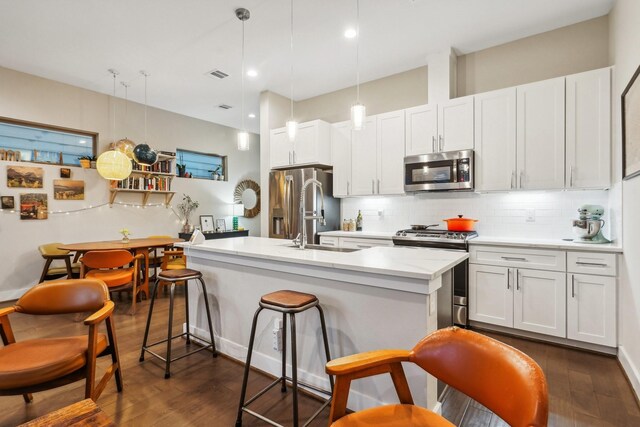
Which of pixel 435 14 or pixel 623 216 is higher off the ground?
pixel 435 14

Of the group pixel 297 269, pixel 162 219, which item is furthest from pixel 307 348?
pixel 162 219

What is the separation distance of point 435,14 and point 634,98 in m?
1.82

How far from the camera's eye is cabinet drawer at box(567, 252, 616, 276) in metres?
2.67

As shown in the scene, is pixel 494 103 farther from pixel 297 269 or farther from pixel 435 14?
pixel 297 269

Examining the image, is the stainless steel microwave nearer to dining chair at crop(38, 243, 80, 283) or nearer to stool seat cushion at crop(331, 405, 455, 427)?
stool seat cushion at crop(331, 405, 455, 427)

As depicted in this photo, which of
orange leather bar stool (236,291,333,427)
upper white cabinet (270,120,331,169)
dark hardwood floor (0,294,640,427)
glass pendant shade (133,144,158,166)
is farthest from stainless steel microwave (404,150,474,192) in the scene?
glass pendant shade (133,144,158,166)

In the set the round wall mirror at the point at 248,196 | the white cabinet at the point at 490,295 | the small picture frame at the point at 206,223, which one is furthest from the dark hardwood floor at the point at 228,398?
the round wall mirror at the point at 248,196

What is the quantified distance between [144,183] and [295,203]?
2.83 metres

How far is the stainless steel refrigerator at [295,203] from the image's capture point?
445 cm

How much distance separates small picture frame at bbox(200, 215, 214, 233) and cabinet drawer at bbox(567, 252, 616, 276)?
5711 mm

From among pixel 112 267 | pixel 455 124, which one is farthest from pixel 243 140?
pixel 455 124

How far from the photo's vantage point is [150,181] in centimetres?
551

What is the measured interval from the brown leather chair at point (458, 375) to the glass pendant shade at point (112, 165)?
4418 millimetres

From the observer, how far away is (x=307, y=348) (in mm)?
2221
